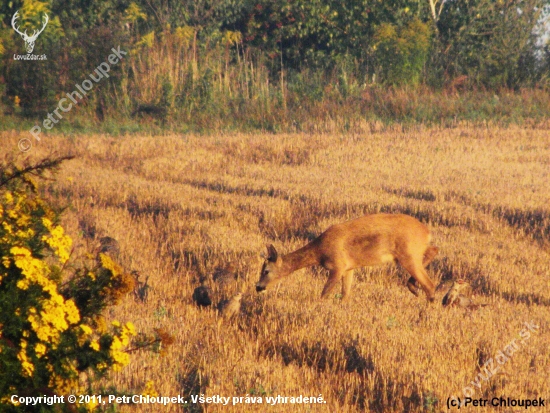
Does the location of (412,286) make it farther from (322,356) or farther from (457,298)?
(322,356)

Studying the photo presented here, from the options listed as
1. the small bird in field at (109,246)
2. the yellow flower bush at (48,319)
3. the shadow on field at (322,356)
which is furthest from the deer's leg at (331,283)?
the yellow flower bush at (48,319)

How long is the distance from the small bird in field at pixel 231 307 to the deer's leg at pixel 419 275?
6.26 ft

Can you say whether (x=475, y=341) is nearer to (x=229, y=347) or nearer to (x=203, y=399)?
(x=229, y=347)

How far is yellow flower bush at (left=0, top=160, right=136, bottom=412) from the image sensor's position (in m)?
4.25

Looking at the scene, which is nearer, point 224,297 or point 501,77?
point 224,297

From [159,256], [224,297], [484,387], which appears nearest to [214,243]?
[159,256]

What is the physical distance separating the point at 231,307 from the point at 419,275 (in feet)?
6.97

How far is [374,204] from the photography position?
39.2ft

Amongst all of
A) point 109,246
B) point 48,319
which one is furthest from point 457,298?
point 48,319

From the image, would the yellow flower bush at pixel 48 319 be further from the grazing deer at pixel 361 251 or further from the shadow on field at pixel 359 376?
the grazing deer at pixel 361 251

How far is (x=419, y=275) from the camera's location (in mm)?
8375

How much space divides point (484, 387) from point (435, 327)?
1.39m

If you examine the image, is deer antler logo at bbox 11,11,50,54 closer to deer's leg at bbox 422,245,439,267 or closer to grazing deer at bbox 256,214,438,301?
grazing deer at bbox 256,214,438,301

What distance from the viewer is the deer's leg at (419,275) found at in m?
8.33
